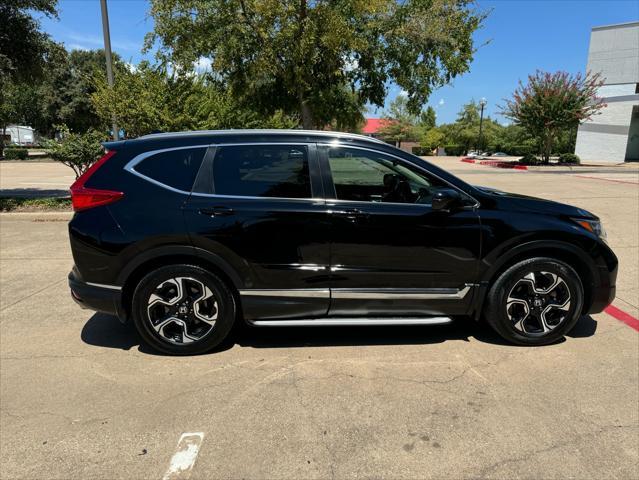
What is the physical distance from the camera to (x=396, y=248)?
3.60 metres

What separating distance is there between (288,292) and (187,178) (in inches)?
48.5

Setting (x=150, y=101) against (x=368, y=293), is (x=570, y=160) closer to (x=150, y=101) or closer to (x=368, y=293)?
(x=150, y=101)

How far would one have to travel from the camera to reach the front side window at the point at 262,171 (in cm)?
361

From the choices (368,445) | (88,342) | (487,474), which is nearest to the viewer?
(487,474)

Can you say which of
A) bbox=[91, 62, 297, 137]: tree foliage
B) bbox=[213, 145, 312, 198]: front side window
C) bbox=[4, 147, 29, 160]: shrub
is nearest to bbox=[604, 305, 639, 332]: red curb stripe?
bbox=[213, 145, 312, 198]: front side window

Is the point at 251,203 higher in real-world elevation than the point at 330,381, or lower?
higher

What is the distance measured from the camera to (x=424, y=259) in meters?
3.64

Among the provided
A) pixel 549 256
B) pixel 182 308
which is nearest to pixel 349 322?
pixel 182 308

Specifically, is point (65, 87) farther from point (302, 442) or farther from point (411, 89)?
point (302, 442)

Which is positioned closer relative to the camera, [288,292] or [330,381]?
[330,381]

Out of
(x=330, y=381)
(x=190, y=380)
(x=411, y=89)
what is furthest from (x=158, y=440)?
(x=411, y=89)

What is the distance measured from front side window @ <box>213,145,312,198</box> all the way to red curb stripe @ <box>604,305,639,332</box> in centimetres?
327

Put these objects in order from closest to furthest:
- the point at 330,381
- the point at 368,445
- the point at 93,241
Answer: the point at 368,445 → the point at 330,381 → the point at 93,241

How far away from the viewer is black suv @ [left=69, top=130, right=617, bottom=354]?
3.53 metres
